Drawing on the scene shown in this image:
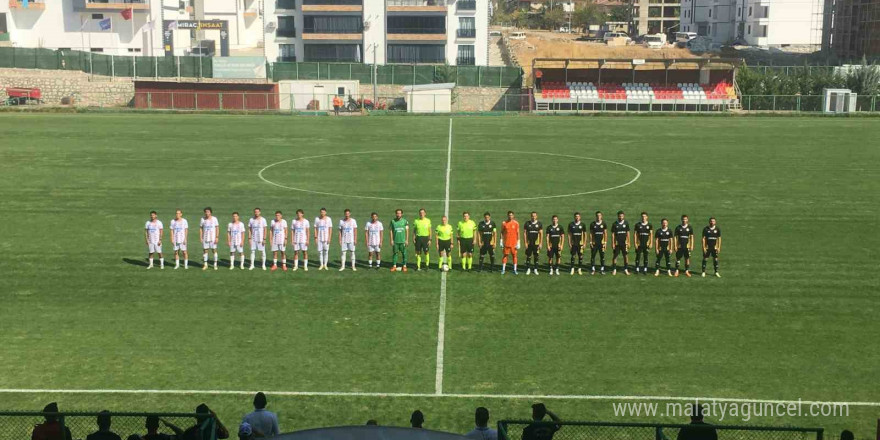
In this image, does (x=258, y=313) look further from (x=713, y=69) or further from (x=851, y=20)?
(x=851, y=20)

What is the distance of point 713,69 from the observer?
73938 mm

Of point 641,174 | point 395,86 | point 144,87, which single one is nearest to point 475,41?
point 395,86

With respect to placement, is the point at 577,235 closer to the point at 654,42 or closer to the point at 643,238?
the point at 643,238

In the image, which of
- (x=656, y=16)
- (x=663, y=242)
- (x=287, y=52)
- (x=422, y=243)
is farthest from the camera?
(x=656, y=16)

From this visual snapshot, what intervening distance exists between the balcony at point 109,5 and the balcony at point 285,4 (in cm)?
1245

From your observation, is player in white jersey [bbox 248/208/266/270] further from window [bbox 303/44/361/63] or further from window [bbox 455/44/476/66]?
window [bbox 455/44/476/66]

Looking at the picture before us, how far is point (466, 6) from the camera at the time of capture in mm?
94125

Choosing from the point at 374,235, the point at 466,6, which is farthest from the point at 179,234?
the point at 466,6

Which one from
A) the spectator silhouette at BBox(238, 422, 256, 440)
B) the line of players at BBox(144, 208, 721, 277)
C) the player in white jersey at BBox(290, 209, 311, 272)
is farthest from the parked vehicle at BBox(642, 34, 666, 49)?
the spectator silhouette at BBox(238, 422, 256, 440)

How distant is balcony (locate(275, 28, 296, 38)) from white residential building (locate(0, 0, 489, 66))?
0.10m

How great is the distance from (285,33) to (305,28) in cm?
242

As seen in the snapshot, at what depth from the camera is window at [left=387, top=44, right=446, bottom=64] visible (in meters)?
94.7

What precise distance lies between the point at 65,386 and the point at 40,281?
7.79 meters

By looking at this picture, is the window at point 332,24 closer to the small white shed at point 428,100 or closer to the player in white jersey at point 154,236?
the small white shed at point 428,100
